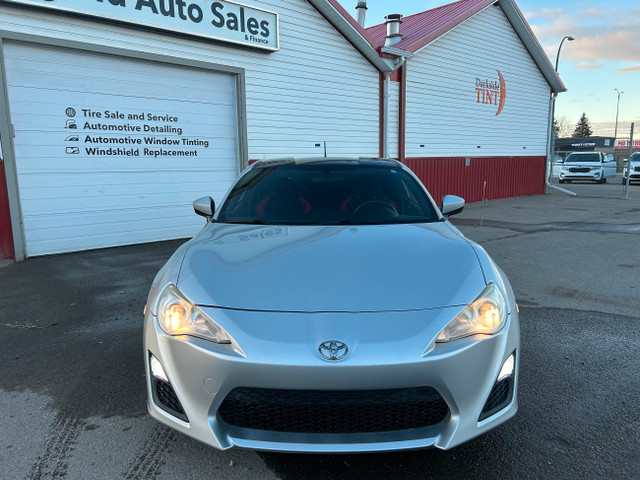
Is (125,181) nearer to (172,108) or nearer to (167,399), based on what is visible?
(172,108)

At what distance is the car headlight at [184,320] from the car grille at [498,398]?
3.78ft

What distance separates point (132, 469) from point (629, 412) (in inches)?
108

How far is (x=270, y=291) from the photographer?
7.07 ft

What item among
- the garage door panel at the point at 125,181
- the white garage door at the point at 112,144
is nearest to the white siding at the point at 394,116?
the white garage door at the point at 112,144

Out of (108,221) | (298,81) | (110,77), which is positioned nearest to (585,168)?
(298,81)

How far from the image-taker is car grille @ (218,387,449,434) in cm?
188

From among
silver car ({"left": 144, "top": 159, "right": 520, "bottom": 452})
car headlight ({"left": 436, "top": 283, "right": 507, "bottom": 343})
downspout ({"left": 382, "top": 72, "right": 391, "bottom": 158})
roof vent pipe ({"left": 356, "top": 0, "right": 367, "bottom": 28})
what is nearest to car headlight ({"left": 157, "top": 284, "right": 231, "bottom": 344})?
silver car ({"left": 144, "top": 159, "right": 520, "bottom": 452})

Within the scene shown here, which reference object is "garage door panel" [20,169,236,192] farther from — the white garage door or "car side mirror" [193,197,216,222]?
"car side mirror" [193,197,216,222]

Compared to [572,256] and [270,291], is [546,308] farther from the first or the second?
[270,291]

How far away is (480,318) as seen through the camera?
2076mm

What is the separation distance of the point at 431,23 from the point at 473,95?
8.74 feet

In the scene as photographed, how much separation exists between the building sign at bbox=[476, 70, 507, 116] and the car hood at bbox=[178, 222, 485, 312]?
561 inches

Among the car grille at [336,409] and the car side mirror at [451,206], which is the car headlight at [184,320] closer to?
the car grille at [336,409]

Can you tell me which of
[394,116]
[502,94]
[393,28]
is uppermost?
[393,28]
